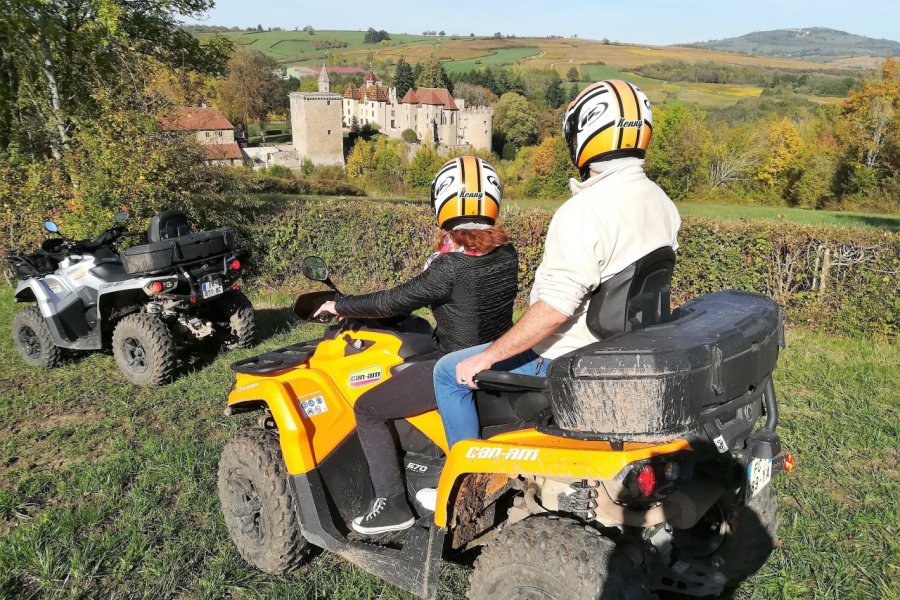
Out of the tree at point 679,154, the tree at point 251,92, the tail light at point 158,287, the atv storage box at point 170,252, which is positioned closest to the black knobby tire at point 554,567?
the tail light at point 158,287

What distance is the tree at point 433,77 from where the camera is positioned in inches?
5541

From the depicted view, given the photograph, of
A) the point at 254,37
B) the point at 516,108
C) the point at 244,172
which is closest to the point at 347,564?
the point at 244,172

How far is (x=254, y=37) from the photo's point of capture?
198375 mm

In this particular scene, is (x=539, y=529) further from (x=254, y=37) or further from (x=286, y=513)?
(x=254, y=37)

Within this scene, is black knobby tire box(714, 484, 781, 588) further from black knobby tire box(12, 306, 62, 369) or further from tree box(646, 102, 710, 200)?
tree box(646, 102, 710, 200)

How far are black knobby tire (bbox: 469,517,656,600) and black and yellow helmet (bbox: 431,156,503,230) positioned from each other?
143 cm

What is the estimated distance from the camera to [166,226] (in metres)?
6.98

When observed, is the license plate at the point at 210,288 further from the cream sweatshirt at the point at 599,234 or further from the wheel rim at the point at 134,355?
the cream sweatshirt at the point at 599,234

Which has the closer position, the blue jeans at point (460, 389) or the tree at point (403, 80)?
the blue jeans at point (460, 389)

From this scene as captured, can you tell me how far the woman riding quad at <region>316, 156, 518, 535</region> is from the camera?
307 centimetres

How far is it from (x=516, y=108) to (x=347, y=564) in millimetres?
119481

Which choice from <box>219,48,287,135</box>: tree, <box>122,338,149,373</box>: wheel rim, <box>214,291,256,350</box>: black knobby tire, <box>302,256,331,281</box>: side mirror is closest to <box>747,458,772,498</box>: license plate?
<box>302,256,331,281</box>: side mirror

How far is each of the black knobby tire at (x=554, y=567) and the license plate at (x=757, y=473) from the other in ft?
1.75

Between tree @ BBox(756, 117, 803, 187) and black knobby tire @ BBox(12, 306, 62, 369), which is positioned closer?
black knobby tire @ BBox(12, 306, 62, 369)
